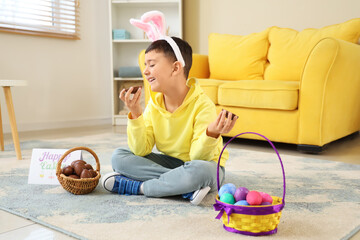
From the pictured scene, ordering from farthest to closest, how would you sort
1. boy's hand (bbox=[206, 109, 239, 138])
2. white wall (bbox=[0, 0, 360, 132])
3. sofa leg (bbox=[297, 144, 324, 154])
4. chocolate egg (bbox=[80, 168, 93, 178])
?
white wall (bbox=[0, 0, 360, 132]) < sofa leg (bbox=[297, 144, 324, 154]) < chocolate egg (bbox=[80, 168, 93, 178]) < boy's hand (bbox=[206, 109, 239, 138])

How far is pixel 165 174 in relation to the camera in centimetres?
133

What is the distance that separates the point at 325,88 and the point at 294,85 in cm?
21

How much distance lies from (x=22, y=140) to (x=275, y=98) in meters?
1.85

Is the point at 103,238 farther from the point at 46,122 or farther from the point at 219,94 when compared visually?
the point at 46,122

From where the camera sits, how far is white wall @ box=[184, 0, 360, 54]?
10.3 ft

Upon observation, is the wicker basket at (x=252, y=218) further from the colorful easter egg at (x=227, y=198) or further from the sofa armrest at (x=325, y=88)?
the sofa armrest at (x=325, y=88)

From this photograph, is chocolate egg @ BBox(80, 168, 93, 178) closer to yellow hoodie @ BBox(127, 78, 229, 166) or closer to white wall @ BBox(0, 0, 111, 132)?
yellow hoodie @ BBox(127, 78, 229, 166)

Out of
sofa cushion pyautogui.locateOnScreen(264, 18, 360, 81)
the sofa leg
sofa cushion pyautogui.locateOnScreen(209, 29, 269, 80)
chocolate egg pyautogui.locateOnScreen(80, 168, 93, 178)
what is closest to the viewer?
chocolate egg pyautogui.locateOnScreen(80, 168, 93, 178)

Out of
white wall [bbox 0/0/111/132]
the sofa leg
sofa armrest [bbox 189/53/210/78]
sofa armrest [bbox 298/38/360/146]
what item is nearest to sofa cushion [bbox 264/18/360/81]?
sofa armrest [bbox 298/38/360/146]

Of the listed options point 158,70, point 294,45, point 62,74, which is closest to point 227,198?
point 158,70

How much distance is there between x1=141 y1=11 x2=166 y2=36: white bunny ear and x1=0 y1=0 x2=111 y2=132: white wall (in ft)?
6.77

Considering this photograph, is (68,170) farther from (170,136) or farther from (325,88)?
(325,88)

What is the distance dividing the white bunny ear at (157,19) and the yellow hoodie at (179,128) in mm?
284

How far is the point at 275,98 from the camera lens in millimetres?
2334
